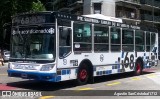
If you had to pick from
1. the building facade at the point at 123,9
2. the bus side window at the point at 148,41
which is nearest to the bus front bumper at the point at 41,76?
the bus side window at the point at 148,41

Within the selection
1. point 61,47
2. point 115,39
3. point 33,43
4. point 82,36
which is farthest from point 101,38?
point 33,43

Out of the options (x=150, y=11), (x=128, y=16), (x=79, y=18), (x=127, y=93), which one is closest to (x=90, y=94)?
(x=127, y=93)

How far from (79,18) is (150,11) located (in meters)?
50.9

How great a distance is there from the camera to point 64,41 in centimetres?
1363

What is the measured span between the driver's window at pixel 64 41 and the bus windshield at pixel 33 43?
1.19 feet

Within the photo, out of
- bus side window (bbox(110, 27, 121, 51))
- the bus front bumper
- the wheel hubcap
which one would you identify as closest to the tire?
bus side window (bbox(110, 27, 121, 51))

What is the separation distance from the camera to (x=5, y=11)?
46.1 m

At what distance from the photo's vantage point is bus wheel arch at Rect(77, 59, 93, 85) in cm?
1461

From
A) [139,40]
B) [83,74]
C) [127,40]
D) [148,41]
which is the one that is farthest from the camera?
[148,41]

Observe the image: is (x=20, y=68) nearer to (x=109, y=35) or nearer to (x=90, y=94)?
(x=90, y=94)

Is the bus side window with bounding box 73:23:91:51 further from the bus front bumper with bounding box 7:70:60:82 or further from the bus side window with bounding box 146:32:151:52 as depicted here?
the bus side window with bounding box 146:32:151:52

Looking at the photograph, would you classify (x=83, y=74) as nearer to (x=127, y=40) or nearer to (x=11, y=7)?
(x=127, y=40)

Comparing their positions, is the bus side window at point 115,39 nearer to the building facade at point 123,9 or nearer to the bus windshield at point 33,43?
the bus windshield at point 33,43

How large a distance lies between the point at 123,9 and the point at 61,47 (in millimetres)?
41973
